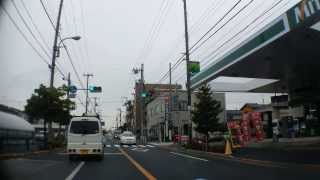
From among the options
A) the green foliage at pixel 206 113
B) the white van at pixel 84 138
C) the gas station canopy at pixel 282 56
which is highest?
the gas station canopy at pixel 282 56

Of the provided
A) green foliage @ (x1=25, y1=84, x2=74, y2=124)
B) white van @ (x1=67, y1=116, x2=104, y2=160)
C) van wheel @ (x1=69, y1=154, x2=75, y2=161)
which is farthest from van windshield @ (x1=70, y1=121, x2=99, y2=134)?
green foliage @ (x1=25, y1=84, x2=74, y2=124)

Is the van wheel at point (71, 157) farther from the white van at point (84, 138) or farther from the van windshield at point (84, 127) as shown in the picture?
the van windshield at point (84, 127)

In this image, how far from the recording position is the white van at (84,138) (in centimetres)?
3002

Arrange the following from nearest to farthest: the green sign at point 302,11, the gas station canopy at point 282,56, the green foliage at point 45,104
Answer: the green sign at point 302,11 → the gas station canopy at point 282,56 → the green foliage at point 45,104

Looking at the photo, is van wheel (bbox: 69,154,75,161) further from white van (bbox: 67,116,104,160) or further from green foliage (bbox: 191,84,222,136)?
green foliage (bbox: 191,84,222,136)

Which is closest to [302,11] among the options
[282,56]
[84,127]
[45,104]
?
[282,56]

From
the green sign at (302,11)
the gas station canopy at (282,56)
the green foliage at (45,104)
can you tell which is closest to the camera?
the green sign at (302,11)

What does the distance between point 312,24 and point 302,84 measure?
21.9 meters

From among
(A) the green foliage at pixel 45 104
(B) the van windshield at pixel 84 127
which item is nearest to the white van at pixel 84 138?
(B) the van windshield at pixel 84 127

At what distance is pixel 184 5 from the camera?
4422cm

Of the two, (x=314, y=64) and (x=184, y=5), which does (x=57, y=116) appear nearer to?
(x=184, y=5)

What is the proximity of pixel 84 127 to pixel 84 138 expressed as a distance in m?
0.75

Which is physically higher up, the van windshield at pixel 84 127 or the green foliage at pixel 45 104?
the green foliage at pixel 45 104

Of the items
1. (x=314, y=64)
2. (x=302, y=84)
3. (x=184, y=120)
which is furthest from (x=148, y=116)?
(x=314, y=64)
